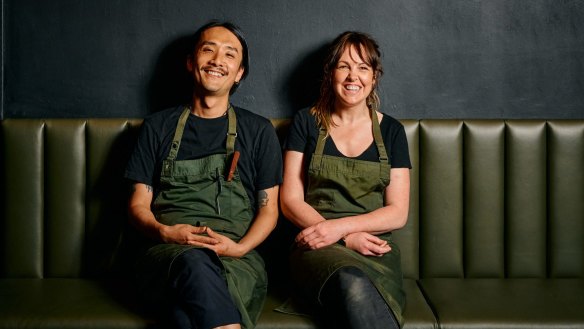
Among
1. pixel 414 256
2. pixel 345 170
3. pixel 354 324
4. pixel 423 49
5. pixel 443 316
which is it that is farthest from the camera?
pixel 423 49

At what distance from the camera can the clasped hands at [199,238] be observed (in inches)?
70.7

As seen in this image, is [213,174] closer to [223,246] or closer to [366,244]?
[223,246]

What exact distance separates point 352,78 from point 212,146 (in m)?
0.59

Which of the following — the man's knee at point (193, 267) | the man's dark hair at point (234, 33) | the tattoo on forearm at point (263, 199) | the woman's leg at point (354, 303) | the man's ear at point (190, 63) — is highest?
the man's dark hair at point (234, 33)

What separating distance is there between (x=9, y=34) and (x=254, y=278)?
1557 millimetres

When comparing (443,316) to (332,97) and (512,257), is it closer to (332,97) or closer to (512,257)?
(512,257)

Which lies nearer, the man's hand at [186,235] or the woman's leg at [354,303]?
the woman's leg at [354,303]

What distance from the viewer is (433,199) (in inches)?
85.4

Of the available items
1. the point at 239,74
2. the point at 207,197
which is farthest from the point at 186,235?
the point at 239,74

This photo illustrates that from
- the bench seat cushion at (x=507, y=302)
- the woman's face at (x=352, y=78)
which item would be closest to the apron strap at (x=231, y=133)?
the woman's face at (x=352, y=78)

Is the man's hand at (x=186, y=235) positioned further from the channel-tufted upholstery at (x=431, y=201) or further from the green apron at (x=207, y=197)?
the channel-tufted upholstery at (x=431, y=201)

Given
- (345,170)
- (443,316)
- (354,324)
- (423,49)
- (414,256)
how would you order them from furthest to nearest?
1. (423,49)
2. (414,256)
3. (345,170)
4. (443,316)
5. (354,324)

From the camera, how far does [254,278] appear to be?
1.84 meters

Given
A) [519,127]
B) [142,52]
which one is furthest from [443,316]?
[142,52]
